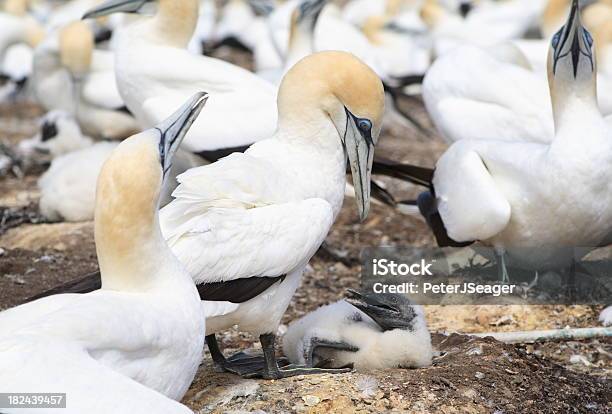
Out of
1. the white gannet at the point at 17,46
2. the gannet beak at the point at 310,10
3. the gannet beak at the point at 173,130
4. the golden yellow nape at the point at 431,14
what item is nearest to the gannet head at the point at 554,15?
the gannet beak at the point at 310,10

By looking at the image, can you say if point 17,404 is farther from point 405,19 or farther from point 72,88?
point 405,19

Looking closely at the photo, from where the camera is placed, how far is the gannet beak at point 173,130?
151 inches

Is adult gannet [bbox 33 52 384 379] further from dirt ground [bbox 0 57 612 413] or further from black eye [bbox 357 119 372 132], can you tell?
dirt ground [bbox 0 57 612 413]

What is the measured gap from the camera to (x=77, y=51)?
9.61m

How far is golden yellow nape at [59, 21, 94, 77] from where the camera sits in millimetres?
9586

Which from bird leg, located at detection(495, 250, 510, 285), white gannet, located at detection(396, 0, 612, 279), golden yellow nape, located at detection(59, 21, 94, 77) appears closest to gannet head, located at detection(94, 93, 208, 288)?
white gannet, located at detection(396, 0, 612, 279)

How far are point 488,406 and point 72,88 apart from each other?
6.48 metres

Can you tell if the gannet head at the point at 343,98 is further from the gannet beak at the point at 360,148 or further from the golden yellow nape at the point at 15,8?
the golden yellow nape at the point at 15,8

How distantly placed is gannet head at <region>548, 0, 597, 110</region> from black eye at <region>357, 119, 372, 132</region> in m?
1.57

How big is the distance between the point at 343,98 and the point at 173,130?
3.81 feet

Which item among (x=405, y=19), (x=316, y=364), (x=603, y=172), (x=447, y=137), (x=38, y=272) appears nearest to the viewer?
(x=316, y=364)

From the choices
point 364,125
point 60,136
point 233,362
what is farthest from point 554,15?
point 233,362

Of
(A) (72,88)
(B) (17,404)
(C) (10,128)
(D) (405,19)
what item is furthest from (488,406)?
(D) (405,19)

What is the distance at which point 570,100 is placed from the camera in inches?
238
